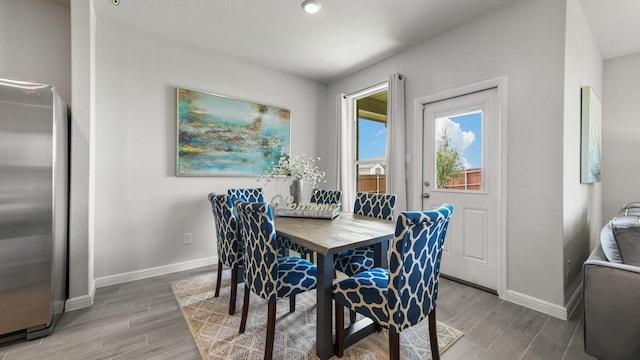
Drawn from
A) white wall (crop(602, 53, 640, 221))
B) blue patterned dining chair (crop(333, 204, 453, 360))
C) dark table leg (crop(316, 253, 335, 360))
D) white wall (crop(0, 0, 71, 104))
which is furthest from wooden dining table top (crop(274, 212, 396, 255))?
white wall (crop(602, 53, 640, 221))

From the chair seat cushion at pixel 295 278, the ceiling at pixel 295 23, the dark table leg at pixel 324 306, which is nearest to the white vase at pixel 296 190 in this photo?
the chair seat cushion at pixel 295 278

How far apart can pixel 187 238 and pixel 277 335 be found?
191cm

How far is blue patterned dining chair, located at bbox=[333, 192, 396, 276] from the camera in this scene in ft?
7.16

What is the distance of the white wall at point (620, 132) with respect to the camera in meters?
3.26

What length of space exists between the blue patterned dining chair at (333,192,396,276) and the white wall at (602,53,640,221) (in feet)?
10.4

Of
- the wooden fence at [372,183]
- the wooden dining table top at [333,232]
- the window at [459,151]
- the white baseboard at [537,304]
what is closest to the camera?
the wooden dining table top at [333,232]

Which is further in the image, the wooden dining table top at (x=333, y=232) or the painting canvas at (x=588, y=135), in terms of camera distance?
the painting canvas at (x=588, y=135)

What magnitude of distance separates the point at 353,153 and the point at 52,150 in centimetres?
335

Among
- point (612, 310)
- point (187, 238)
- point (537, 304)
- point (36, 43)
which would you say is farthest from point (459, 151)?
point (36, 43)

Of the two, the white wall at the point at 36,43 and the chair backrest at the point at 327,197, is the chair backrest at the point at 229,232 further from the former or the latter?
the white wall at the point at 36,43

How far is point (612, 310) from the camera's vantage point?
1.33 metres

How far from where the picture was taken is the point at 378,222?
7.23ft

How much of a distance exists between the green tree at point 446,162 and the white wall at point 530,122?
1.68ft

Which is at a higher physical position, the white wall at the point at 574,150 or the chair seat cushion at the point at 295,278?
the white wall at the point at 574,150
